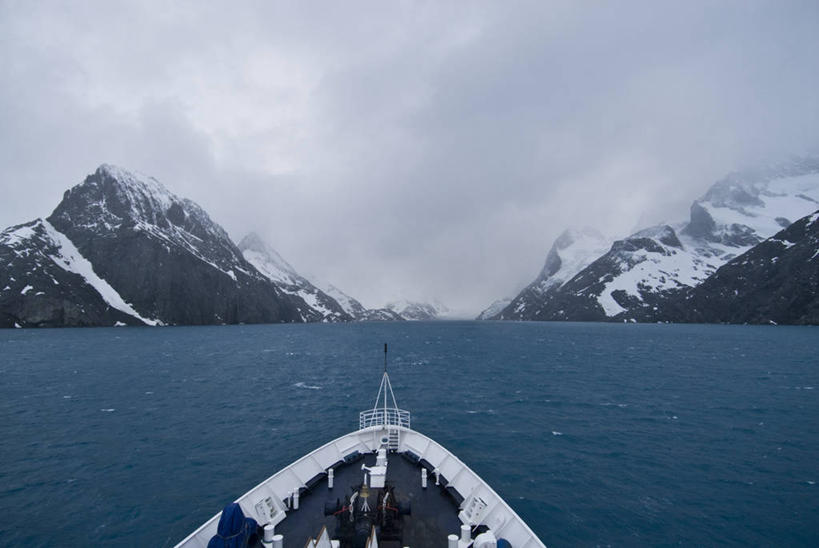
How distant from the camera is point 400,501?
20.5 meters

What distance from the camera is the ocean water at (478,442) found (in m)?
26.0

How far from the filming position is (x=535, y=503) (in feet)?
93.0

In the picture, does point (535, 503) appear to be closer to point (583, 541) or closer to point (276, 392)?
point (583, 541)

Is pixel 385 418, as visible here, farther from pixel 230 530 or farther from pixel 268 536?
pixel 230 530

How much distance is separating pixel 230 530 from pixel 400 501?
29.3 feet

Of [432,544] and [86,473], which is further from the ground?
[432,544]

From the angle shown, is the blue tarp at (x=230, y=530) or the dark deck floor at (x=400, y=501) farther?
the dark deck floor at (x=400, y=501)

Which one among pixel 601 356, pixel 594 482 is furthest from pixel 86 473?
pixel 601 356

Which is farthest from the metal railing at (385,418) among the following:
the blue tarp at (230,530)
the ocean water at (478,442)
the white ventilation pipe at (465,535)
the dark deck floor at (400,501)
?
the white ventilation pipe at (465,535)

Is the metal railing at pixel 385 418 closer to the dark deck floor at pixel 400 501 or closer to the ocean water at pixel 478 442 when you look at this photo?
the dark deck floor at pixel 400 501

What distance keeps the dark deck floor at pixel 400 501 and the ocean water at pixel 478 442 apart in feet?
29.4

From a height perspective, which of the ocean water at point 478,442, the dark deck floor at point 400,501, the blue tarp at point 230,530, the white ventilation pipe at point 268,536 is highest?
the blue tarp at point 230,530

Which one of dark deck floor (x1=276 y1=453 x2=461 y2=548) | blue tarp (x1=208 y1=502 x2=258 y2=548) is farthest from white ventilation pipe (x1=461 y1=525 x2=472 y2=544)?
blue tarp (x1=208 y1=502 x2=258 y2=548)

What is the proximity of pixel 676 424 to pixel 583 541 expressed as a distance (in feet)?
104
